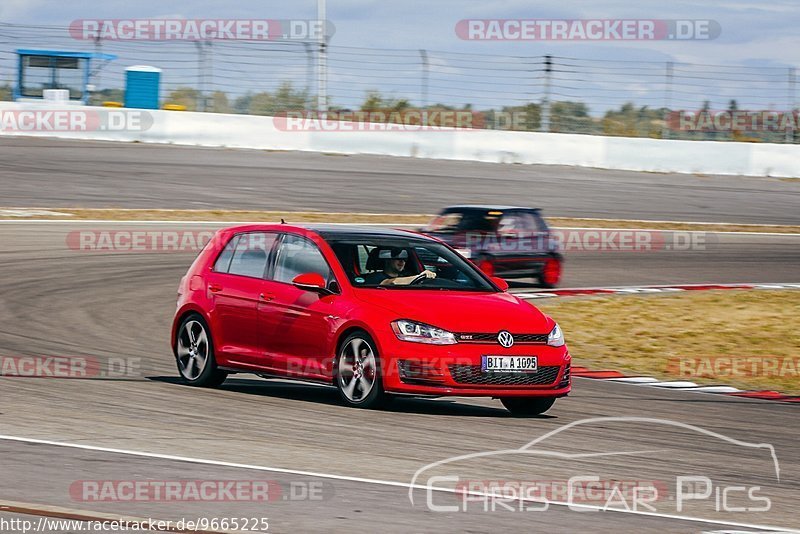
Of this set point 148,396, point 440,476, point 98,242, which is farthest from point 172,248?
point 440,476

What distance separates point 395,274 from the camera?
9891 mm

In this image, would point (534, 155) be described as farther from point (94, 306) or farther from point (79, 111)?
point (94, 306)

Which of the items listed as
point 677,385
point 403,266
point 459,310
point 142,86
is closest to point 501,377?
point 459,310

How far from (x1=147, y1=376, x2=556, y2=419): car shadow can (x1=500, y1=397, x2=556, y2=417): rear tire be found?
0.19 ft

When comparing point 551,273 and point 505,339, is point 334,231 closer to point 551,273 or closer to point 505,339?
point 505,339

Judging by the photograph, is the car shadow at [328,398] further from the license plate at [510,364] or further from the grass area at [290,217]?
the grass area at [290,217]

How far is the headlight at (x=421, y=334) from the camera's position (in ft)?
29.7

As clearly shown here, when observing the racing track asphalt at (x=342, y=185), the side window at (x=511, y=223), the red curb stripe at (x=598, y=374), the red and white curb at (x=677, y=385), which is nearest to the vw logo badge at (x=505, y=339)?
the red and white curb at (x=677, y=385)

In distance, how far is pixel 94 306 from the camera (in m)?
15.6

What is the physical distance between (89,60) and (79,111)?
11.1ft

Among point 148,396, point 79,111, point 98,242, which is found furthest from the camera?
point 79,111

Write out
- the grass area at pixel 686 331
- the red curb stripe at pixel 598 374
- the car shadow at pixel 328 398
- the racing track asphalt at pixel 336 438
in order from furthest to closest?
1. the grass area at pixel 686 331
2. the red curb stripe at pixel 598 374
3. the car shadow at pixel 328 398
4. the racing track asphalt at pixel 336 438

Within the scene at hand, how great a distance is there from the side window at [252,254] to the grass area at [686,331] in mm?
4094

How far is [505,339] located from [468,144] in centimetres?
2481
